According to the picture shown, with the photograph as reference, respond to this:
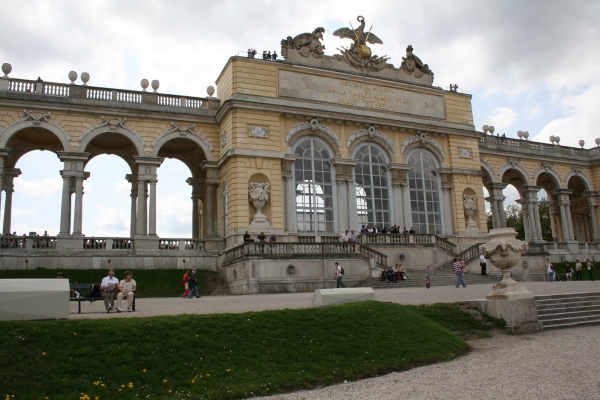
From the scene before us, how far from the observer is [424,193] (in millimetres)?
35875

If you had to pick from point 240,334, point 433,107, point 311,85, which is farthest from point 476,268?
point 240,334

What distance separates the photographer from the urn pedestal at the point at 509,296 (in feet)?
46.5

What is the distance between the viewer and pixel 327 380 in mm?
9305

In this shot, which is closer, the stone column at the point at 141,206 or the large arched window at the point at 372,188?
the stone column at the point at 141,206

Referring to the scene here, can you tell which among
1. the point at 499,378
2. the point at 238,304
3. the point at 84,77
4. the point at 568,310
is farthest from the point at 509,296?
the point at 84,77

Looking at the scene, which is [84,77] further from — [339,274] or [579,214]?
[579,214]

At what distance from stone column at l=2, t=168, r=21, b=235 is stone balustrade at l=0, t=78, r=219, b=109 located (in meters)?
5.53

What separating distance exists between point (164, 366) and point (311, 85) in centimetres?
2646

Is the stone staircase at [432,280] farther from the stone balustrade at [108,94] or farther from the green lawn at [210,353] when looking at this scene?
the stone balustrade at [108,94]

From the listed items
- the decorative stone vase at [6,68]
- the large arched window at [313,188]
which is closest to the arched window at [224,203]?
the large arched window at [313,188]

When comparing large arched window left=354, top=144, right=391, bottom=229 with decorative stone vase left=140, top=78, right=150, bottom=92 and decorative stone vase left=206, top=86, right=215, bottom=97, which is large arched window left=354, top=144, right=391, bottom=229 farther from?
decorative stone vase left=140, top=78, right=150, bottom=92

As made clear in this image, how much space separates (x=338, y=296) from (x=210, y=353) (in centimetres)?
526

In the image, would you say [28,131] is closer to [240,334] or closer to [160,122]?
[160,122]

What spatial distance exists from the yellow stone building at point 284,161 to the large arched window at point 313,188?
69 mm
